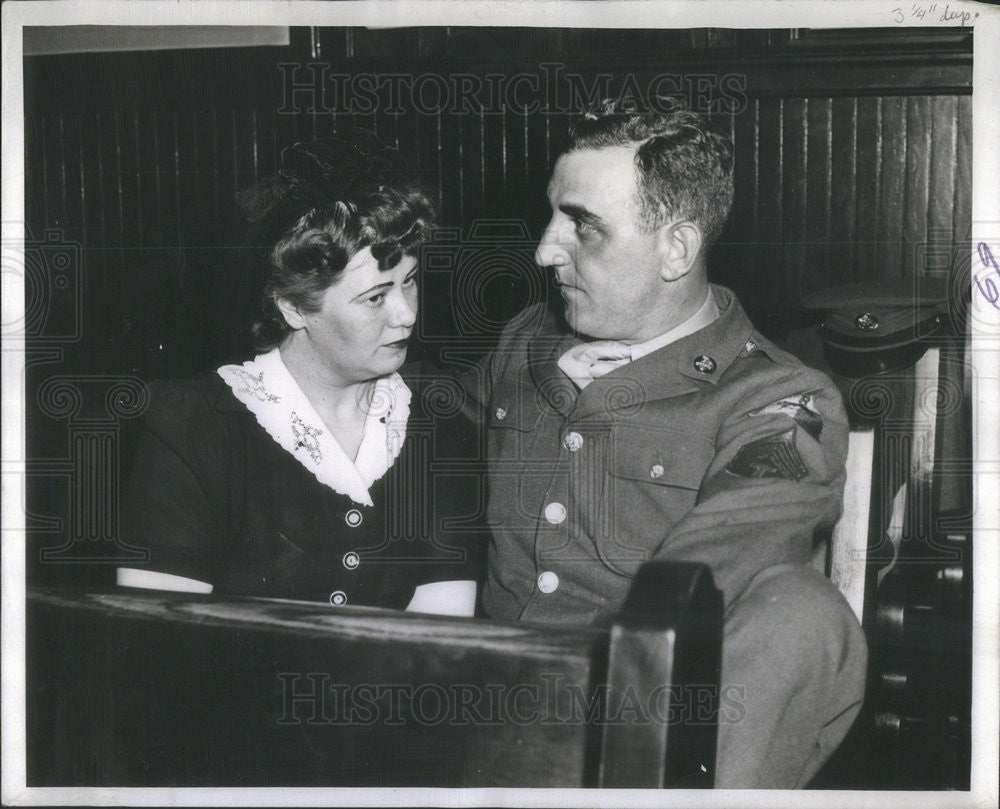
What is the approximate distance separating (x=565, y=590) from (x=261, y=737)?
0.51 m

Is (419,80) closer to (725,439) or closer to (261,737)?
(725,439)

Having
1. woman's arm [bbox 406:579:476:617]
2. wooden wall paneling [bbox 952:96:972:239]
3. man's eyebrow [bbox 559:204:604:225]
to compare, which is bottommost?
woman's arm [bbox 406:579:476:617]

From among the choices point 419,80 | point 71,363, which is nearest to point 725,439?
point 419,80

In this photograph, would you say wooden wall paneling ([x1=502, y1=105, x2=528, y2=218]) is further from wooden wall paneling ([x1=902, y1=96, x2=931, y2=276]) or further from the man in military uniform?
wooden wall paneling ([x1=902, y1=96, x2=931, y2=276])

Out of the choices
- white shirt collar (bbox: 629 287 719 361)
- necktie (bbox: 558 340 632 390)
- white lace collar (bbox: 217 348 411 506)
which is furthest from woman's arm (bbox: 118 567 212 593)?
white shirt collar (bbox: 629 287 719 361)

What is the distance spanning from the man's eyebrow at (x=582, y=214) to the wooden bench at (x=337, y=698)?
51cm

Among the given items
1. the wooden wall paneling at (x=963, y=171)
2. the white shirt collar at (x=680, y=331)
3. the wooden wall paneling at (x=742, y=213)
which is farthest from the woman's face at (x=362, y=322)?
the wooden wall paneling at (x=963, y=171)

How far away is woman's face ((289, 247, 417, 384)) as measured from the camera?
1.39 meters

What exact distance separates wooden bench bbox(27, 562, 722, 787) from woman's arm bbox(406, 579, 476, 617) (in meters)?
0.09

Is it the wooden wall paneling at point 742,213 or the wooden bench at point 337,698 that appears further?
the wooden wall paneling at point 742,213

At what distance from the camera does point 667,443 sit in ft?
4.42

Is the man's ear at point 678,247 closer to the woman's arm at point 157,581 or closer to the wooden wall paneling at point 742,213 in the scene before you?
the wooden wall paneling at point 742,213

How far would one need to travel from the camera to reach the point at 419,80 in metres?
1.45

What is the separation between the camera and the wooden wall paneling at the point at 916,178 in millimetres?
1419
